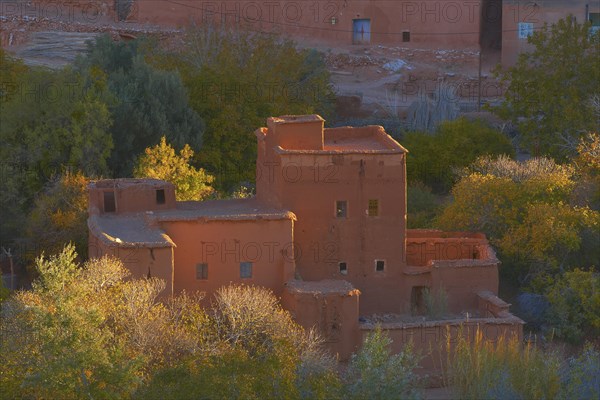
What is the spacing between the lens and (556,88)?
46.3m

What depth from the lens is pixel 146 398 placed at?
877 inches

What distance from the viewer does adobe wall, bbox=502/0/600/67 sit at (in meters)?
58.0

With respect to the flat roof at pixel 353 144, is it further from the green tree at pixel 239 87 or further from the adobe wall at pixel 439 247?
the green tree at pixel 239 87

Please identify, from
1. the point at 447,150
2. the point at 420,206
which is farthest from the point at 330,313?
the point at 447,150

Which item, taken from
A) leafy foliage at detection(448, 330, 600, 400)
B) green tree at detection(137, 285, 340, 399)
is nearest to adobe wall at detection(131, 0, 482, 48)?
green tree at detection(137, 285, 340, 399)

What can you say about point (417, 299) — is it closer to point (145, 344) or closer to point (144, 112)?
point (145, 344)

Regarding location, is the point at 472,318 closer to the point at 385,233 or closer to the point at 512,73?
the point at 385,233

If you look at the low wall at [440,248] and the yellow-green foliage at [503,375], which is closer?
A: the yellow-green foliage at [503,375]

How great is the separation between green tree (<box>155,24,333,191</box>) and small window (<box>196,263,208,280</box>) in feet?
39.5

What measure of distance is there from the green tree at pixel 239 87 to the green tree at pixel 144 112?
0.95 m

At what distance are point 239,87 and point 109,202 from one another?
1440 centimetres

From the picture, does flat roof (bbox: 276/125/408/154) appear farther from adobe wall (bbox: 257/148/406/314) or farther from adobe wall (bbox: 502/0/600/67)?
adobe wall (bbox: 502/0/600/67)

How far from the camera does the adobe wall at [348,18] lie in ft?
192

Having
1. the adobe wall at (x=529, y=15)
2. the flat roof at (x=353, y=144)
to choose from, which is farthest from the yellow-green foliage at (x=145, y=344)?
the adobe wall at (x=529, y=15)
